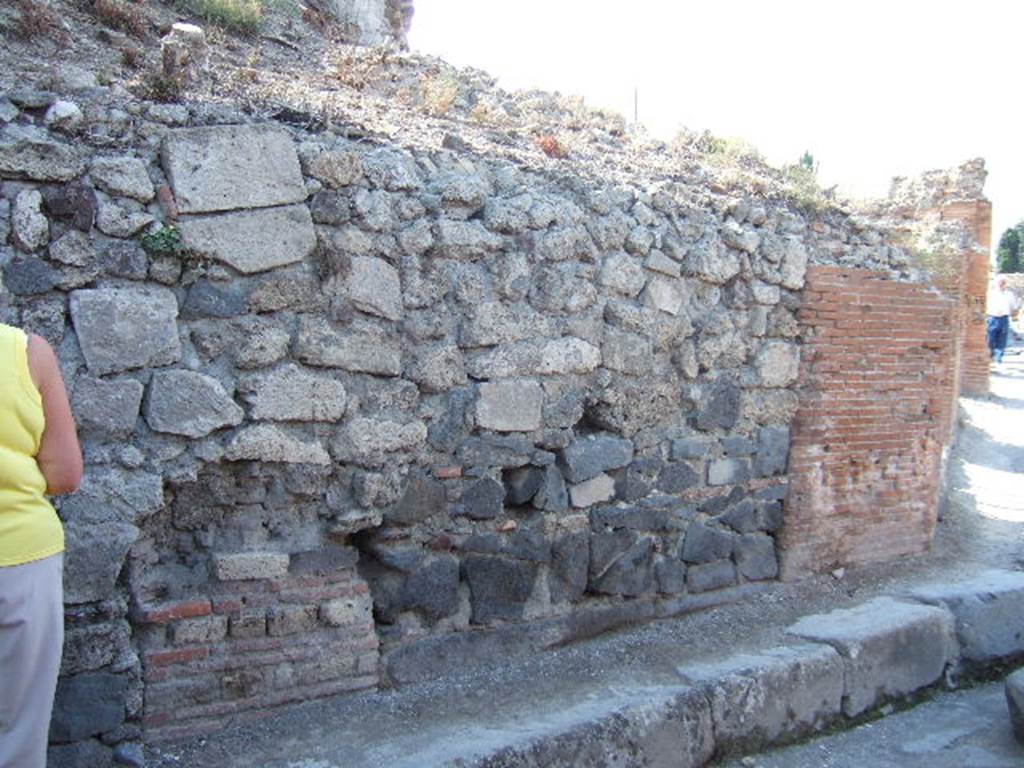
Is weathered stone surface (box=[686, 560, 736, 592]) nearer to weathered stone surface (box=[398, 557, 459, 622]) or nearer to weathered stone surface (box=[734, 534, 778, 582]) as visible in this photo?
weathered stone surface (box=[734, 534, 778, 582])

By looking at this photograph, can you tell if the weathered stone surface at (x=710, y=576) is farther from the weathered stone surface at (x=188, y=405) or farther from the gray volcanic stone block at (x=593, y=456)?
the weathered stone surface at (x=188, y=405)

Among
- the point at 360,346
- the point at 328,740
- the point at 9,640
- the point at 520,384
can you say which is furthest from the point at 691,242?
the point at 9,640

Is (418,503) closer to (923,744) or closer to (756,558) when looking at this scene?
(756,558)

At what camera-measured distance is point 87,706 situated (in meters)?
3.05

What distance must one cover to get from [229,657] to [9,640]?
98cm

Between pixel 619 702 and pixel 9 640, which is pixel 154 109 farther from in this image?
pixel 619 702

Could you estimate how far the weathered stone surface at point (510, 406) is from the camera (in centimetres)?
400

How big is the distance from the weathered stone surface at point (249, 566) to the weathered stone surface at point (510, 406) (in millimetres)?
1006

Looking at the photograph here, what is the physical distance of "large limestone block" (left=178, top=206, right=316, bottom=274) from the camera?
11.0ft

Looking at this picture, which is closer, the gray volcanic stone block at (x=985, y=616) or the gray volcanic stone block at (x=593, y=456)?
the gray volcanic stone block at (x=593, y=456)

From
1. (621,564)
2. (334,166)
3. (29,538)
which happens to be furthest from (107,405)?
(621,564)

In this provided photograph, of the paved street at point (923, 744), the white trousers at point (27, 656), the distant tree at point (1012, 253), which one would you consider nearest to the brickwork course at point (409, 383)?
the white trousers at point (27, 656)

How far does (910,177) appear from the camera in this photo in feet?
36.1

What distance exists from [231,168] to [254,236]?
26 cm
